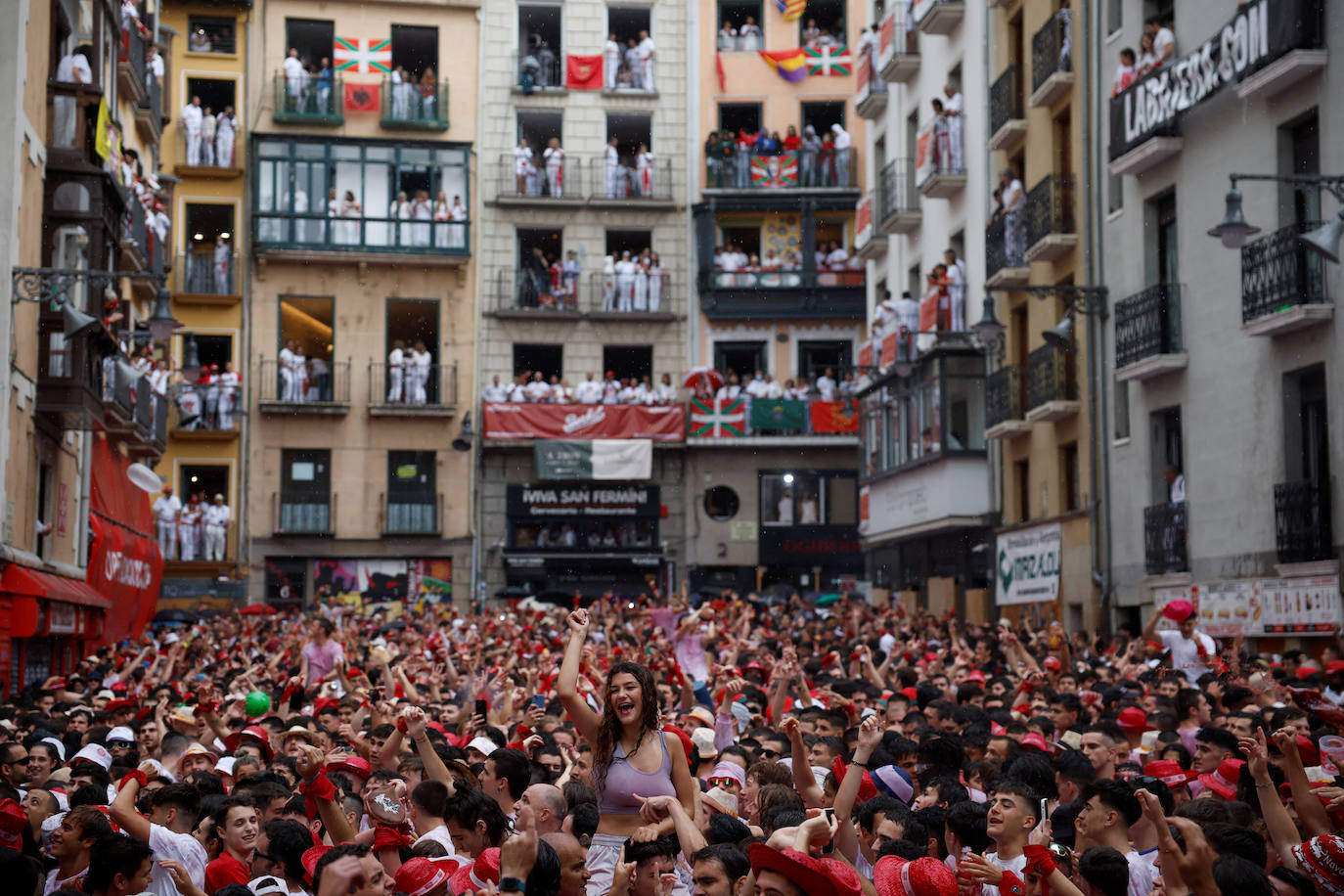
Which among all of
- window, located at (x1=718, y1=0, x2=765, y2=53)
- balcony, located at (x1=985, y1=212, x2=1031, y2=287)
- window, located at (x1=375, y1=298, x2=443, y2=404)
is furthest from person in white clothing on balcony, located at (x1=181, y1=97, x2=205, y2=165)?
balcony, located at (x1=985, y1=212, x2=1031, y2=287)

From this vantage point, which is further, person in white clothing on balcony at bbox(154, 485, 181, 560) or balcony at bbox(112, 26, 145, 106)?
person in white clothing on balcony at bbox(154, 485, 181, 560)

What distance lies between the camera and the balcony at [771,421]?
1736 inches

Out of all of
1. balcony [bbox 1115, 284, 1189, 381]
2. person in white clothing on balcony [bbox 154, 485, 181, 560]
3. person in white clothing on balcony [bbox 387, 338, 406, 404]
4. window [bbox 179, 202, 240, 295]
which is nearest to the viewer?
balcony [bbox 1115, 284, 1189, 381]

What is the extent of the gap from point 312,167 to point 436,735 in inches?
1381

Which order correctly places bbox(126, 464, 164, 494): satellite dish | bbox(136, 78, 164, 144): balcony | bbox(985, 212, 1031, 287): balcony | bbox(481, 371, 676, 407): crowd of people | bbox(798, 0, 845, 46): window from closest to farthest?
1. bbox(126, 464, 164, 494): satellite dish
2. bbox(985, 212, 1031, 287): balcony
3. bbox(136, 78, 164, 144): balcony
4. bbox(481, 371, 676, 407): crowd of people
5. bbox(798, 0, 845, 46): window

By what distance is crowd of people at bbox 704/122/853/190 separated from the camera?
148 feet

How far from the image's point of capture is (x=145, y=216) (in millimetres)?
32781

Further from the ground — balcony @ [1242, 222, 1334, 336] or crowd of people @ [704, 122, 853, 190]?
crowd of people @ [704, 122, 853, 190]

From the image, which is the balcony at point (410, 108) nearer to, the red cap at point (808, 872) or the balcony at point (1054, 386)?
the balcony at point (1054, 386)

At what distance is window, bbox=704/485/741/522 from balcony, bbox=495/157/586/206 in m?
8.62

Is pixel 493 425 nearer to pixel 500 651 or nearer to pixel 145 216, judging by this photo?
pixel 145 216

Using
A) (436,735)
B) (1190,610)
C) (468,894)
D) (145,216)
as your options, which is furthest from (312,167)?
(468,894)

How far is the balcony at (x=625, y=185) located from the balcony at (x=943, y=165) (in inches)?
531

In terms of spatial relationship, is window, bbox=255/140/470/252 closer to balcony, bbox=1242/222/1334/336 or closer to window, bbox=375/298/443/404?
window, bbox=375/298/443/404
